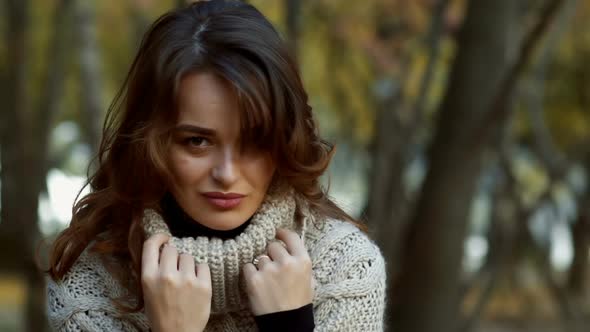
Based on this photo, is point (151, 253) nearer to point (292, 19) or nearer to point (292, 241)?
point (292, 241)

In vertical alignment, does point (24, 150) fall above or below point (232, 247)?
below

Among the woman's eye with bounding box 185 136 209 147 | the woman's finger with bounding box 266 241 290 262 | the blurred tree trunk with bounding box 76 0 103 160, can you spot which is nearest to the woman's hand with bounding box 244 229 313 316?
the woman's finger with bounding box 266 241 290 262

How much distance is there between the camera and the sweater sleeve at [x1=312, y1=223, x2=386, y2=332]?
277 centimetres

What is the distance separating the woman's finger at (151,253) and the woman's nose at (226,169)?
0.24 metres

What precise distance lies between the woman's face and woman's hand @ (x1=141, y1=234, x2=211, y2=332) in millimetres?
138

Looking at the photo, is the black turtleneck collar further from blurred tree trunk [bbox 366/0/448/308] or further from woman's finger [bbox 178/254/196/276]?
blurred tree trunk [bbox 366/0/448/308]

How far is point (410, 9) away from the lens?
9.77 meters

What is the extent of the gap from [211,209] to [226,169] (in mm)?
134

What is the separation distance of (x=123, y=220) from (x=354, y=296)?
66 cm

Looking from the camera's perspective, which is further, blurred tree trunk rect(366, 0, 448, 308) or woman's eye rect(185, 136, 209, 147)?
blurred tree trunk rect(366, 0, 448, 308)

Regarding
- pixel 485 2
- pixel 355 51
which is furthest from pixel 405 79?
pixel 355 51

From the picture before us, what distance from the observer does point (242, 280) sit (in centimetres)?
272

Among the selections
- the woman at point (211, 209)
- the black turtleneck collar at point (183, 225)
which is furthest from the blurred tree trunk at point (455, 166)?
the black turtleneck collar at point (183, 225)

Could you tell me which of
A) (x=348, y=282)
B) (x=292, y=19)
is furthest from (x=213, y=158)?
(x=292, y=19)
